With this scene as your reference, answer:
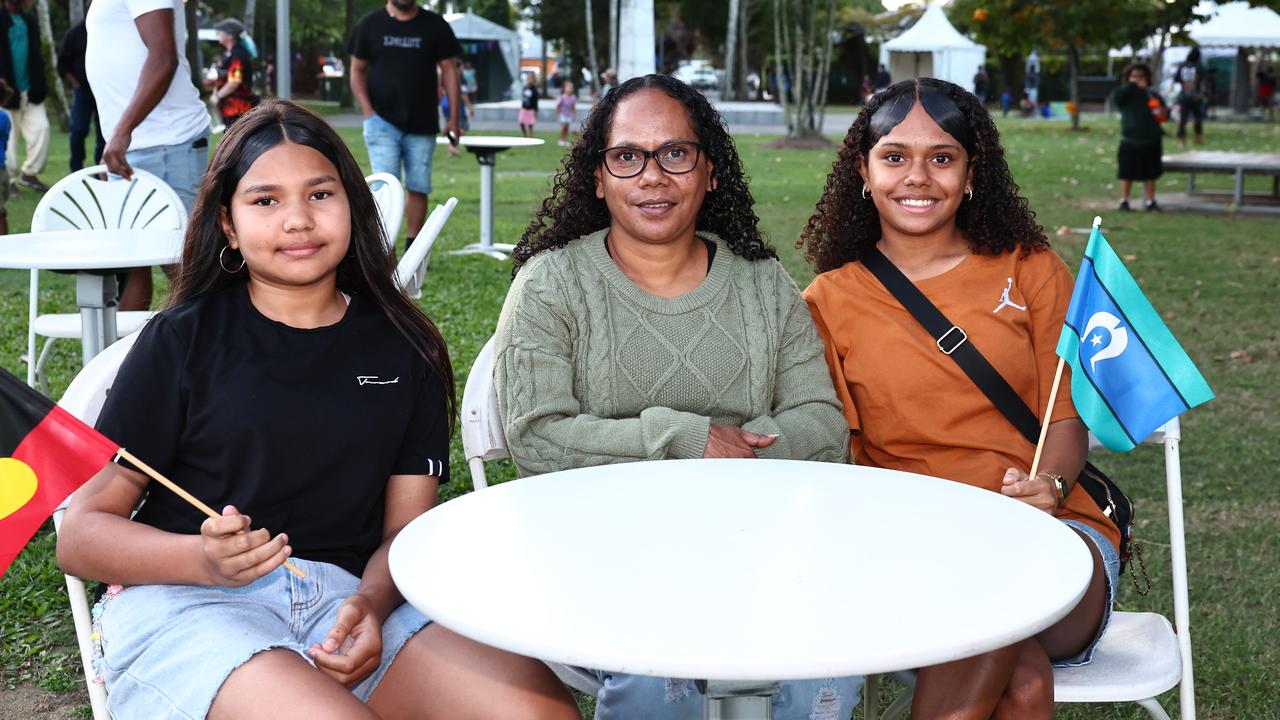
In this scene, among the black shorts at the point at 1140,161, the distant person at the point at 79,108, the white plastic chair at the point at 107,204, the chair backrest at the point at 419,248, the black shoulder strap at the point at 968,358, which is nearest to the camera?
the black shoulder strap at the point at 968,358

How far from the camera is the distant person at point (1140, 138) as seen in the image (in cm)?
1303

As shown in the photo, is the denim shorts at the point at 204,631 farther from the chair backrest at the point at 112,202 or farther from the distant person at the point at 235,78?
the distant person at the point at 235,78

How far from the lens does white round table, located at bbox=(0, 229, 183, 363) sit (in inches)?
149

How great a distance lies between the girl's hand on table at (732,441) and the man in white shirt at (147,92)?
342cm

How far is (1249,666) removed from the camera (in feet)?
11.1

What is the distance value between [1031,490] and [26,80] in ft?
42.2

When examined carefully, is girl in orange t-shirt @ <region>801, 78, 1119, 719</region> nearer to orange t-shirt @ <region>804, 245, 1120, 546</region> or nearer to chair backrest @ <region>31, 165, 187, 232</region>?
orange t-shirt @ <region>804, 245, 1120, 546</region>

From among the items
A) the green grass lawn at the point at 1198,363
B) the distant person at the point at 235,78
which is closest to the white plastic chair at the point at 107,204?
the green grass lawn at the point at 1198,363

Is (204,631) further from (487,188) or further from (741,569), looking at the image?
(487,188)

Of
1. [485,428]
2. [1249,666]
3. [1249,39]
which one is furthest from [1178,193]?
[1249,39]

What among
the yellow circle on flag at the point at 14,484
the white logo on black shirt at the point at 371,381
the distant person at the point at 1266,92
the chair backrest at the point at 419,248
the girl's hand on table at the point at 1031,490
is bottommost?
the girl's hand on table at the point at 1031,490

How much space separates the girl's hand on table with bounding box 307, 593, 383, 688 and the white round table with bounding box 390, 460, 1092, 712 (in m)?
0.19

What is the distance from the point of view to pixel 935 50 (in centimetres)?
3653

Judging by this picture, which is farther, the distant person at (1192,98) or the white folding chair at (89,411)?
the distant person at (1192,98)
